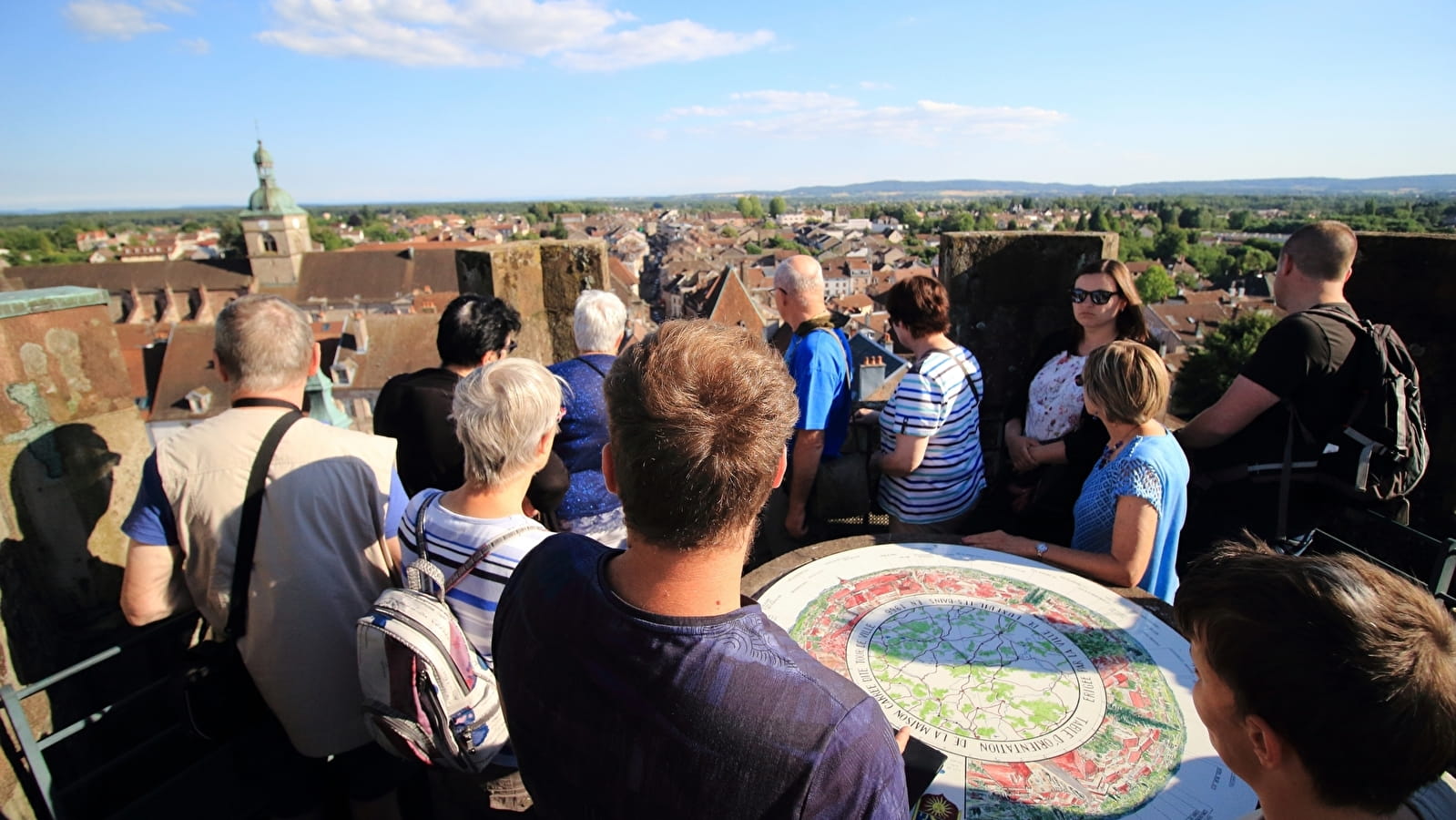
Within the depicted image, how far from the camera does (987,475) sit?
4.37 meters

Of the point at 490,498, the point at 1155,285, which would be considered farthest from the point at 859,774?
the point at 1155,285

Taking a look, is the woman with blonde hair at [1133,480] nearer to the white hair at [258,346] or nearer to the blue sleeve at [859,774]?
the blue sleeve at [859,774]

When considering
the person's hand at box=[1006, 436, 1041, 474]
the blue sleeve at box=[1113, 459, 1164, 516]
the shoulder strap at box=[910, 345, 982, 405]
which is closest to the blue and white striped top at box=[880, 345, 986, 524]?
the shoulder strap at box=[910, 345, 982, 405]

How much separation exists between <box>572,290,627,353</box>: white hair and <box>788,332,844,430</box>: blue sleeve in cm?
77

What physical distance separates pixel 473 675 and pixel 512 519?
16.3 inches

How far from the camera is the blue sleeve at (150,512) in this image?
2.10m

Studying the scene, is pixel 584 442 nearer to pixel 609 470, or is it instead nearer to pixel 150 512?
pixel 150 512

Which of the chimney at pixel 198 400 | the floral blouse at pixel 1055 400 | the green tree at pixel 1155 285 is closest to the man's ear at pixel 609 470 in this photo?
the floral blouse at pixel 1055 400

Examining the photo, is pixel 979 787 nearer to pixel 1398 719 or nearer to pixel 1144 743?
pixel 1144 743

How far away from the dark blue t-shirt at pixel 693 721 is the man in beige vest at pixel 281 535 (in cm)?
131

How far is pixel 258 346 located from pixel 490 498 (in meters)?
0.87

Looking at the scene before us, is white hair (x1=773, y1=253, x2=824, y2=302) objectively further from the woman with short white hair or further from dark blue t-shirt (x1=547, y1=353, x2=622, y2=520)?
the woman with short white hair

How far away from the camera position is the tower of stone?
69.1 meters

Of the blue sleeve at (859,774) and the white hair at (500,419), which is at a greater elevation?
the white hair at (500,419)
